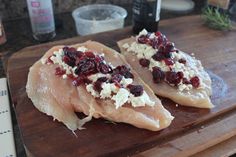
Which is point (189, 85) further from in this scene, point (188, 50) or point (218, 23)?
point (218, 23)

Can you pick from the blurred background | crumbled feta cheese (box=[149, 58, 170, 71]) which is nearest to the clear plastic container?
the blurred background

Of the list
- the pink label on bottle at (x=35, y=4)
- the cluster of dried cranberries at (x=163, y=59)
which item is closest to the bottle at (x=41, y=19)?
the pink label on bottle at (x=35, y=4)

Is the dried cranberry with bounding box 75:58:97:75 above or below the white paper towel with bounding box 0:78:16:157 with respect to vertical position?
above

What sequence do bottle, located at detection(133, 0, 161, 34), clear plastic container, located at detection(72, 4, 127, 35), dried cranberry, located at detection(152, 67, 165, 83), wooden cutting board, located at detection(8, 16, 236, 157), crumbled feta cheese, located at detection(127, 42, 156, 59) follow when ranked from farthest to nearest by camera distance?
clear plastic container, located at detection(72, 4, 127, 35), bottle, located at detection(133, 0, 161, 34), crumbled feta cheese, located at detection(127, 42, 156, 59), dried cranberry, located at detection(152, 67, 165, 83), wooden cutting board, located at detection(8, 16, 236, 157)

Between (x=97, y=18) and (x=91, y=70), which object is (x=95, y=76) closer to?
(x=91, y=70)

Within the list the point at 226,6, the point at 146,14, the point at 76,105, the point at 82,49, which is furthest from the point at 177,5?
the point at 76,105

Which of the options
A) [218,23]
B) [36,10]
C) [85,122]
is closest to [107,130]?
[85,122]

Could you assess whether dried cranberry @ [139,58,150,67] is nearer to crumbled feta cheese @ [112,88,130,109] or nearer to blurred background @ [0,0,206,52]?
crumbled feta cheese @ [112,88,130,109]

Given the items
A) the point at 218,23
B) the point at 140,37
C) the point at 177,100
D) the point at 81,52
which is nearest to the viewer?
the point at 177,100
